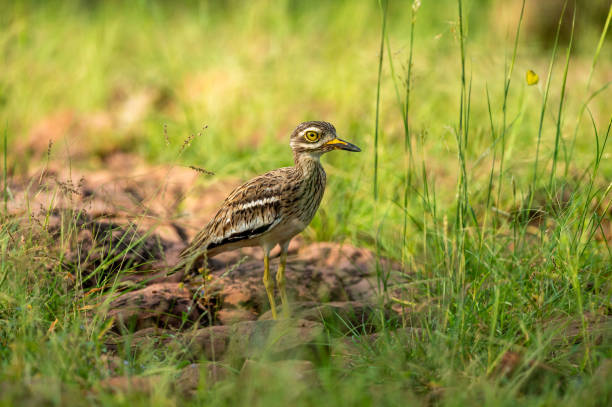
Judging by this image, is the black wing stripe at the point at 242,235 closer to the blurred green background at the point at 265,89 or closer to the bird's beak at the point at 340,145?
the bird's beak at the point at 340,145

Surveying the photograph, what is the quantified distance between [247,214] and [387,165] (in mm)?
1660

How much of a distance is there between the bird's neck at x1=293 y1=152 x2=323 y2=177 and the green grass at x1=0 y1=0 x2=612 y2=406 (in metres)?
0.52

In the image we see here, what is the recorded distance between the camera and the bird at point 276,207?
12.6ft

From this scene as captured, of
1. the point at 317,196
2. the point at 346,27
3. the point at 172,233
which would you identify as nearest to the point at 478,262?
the point at 317,196

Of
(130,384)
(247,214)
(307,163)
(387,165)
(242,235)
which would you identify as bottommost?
(130,384)

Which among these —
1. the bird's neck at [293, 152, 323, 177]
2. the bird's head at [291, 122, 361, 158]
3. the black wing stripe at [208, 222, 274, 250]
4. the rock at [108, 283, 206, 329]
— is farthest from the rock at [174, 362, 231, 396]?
the bird's head at [291, 122, 361, 158]

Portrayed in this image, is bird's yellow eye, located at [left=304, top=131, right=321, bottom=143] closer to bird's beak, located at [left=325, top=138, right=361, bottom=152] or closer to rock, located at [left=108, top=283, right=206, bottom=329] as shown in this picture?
bird's beak, located at [left=325, top=138, right=361, bottom=152]

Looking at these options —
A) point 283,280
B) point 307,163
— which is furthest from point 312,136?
point 283,280

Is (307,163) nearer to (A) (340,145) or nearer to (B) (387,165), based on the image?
(A) (340,145)

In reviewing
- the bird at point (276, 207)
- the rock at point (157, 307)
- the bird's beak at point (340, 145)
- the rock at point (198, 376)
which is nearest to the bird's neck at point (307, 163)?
the bird at point (276, 207)

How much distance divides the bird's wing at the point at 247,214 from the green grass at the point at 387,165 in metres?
0.64

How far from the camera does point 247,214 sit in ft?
12.8

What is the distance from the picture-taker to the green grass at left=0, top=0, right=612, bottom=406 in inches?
104

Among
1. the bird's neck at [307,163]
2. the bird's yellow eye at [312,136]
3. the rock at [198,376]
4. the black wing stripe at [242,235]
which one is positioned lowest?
the rock at [198,376]
